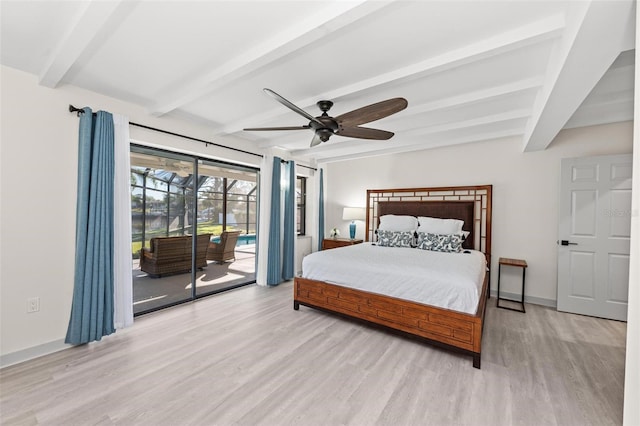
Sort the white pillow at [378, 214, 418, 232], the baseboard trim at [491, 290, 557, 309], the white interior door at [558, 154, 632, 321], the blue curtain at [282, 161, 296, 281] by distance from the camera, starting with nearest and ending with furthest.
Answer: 1. the white interior door at [558, 154, 632, 321]
2. the baseboard trim at [491, 290, 557, 309]
3. the white pillow at [378, 214, 418, 232]
4. the blue curtain at [282, 161, 296, 281]

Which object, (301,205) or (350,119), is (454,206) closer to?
(350,119)

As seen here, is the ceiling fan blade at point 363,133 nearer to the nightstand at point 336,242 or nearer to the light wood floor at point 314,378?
the light wood floor at point 314,378

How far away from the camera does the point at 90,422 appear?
1688 millimetres

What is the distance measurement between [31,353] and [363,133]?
3.70m

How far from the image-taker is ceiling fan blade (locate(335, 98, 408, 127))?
2.09 meters

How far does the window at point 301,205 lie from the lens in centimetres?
609

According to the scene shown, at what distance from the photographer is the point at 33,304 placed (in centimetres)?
243

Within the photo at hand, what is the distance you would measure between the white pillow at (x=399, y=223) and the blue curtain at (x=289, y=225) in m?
1.69

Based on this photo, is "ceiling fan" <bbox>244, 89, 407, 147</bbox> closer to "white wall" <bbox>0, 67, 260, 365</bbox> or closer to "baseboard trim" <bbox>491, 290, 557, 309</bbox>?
"white wall" <bbox>0, 67, 260, 365</bbox>

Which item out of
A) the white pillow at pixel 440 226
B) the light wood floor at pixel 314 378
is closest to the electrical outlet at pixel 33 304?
the light wood floor at pixel 314 378

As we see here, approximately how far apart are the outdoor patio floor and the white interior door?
15.9 ft

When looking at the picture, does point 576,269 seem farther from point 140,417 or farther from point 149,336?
point 149,336

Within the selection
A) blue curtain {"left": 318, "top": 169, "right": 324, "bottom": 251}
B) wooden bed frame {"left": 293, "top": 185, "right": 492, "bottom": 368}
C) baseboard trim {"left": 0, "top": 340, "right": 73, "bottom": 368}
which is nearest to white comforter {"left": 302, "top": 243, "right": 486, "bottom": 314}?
wooden bed frame {"left": 293, "top": 185, "right": 492, "bottom": 368}

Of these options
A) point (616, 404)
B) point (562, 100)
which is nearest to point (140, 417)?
point (616, 404)
